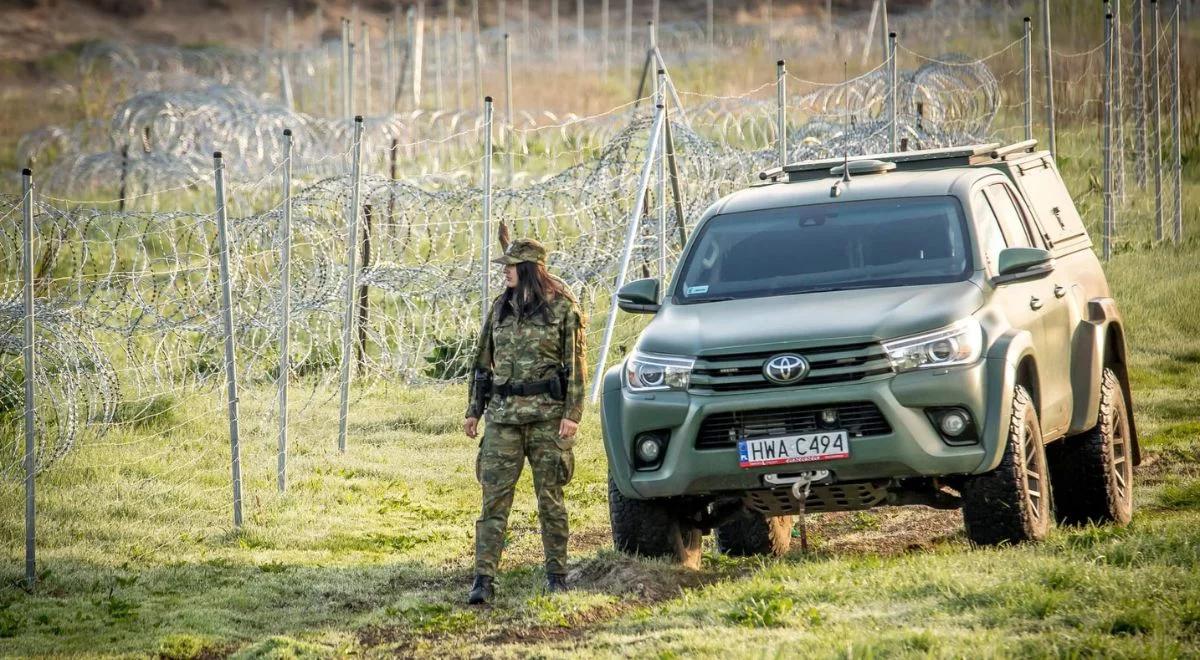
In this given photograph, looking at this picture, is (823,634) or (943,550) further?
(943,550)

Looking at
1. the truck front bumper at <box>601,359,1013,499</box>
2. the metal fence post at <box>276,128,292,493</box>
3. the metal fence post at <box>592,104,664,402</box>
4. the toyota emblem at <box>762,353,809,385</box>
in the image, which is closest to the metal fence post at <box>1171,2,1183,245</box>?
the metal fence post at <box>592,104,664,402</box>

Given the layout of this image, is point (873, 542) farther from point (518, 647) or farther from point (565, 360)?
point (518, 647)

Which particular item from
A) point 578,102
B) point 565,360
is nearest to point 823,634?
point 565,360

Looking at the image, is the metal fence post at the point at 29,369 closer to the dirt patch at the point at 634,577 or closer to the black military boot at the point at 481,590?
the black military boot at the point at 481,590

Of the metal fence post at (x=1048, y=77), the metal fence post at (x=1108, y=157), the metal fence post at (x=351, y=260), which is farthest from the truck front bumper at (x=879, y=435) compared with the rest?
the metal fence post at (x=1108, y=157)

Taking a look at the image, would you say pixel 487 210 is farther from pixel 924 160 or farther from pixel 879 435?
pixel 879 435

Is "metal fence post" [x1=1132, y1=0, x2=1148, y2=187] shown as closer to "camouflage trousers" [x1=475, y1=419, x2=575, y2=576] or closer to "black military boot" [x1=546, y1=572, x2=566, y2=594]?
"camouflage trousers" [x1=475, y1=419, x2=575, y2=576]

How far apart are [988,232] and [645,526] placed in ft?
7.41

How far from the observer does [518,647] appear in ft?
22.5

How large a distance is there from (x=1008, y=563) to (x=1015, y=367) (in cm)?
93

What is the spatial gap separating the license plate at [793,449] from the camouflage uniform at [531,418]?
1.00 meters

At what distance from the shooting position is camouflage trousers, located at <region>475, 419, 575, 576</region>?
8164 mm

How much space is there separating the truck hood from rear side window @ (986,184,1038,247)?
0.90m

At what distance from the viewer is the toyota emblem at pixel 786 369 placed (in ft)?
24.3
